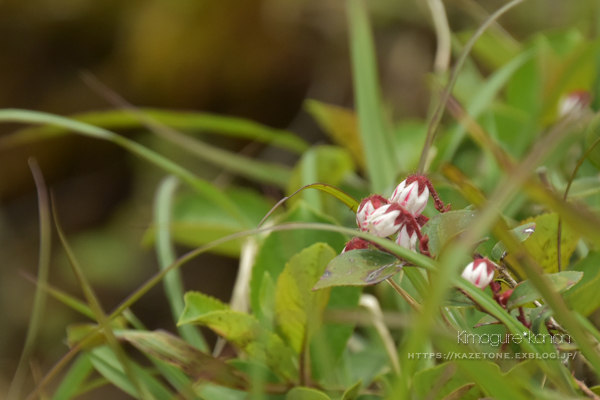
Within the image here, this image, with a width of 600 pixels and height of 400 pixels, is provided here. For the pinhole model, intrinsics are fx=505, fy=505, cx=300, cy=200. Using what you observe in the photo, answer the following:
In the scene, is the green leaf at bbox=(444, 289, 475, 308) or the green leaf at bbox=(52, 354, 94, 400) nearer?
the green leaf at bbox=(444, 289, 475, 308)

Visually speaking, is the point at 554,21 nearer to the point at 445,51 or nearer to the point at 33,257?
the point at 445,51

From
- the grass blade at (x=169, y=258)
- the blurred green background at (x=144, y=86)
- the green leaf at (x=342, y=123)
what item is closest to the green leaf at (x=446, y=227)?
the grass blade at (x=169, y=258)

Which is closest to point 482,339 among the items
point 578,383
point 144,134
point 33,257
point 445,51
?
point 578,383

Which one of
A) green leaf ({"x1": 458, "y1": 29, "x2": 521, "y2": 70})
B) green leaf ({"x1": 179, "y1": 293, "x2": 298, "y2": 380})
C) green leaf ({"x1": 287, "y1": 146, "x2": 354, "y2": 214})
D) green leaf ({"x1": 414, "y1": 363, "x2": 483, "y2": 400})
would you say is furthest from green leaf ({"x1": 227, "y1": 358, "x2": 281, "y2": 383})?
green leaf ({"x1": 458, "y1": 29, "x2": 521, "y2": 70})

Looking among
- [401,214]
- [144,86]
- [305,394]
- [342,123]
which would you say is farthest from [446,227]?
[144,86]

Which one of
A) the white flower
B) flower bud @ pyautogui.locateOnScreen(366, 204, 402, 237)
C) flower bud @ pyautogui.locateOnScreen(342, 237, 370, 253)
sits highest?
flower bud @ pyautogui.locateOnScreen(366, 204, 402, 237)

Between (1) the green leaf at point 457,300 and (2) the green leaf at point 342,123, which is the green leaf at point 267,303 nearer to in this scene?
(1) the green leaf at point 457,300

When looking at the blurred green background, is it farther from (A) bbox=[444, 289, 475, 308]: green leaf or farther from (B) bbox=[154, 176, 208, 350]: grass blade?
(A) bbox=[444, 289, 475, 308]: green leaf
